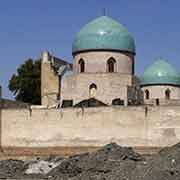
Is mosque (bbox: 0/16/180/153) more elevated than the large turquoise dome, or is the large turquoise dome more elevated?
the large turquoise dome

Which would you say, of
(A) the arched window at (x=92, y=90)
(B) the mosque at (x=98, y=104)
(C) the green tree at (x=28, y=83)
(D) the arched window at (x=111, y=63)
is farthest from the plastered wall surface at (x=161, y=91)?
(C) the green tree at (x=28, y=83)

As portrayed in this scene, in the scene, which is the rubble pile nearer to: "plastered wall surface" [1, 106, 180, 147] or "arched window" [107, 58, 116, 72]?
"plastered wall surface" [1, 106, 180, 147]

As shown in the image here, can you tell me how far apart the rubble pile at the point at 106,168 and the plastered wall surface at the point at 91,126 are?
16.0 ft

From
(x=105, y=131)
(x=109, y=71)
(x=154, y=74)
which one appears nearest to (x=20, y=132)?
(x=105, y=131)

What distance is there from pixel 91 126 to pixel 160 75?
38.4ft

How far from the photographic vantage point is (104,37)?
37219mm

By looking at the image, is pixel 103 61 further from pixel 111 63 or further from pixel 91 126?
pixel 91 126

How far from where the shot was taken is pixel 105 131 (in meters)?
31.3

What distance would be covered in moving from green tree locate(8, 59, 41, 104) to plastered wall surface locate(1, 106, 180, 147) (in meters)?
14.0

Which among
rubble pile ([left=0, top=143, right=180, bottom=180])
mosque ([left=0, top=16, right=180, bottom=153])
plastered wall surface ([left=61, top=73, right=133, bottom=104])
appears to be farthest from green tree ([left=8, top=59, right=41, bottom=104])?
rubble pile ([left=0, top=143, right=180, bottom=180])

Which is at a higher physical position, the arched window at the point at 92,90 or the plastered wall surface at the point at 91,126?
the arched window at the point at 92,90

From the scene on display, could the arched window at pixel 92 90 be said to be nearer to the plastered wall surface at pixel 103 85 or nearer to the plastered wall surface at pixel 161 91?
the plastered wall surface at pixel 103 85

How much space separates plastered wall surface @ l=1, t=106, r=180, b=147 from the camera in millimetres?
30297

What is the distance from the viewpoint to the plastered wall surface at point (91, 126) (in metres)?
30.3
